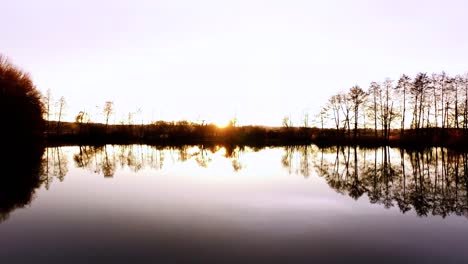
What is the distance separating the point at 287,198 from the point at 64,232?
7803 millimetres

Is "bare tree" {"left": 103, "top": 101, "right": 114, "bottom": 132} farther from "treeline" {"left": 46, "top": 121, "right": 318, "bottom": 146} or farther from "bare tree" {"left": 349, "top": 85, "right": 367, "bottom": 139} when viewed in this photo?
"bare tree" {"left": 349, "top": 85, "right": 367, "bottom": 139}

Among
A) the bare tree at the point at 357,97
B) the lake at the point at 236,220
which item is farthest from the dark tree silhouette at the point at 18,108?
the bare tree at the point at 357,97

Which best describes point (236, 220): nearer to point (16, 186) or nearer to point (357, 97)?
point (16, 186)

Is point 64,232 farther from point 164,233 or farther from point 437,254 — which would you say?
point 437,254

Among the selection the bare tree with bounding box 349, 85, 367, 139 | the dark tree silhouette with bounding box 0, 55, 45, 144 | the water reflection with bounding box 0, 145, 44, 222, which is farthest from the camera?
the bare tree with bounding box 349, 85, 367, 139

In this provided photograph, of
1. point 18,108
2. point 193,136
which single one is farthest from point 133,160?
point 193,136

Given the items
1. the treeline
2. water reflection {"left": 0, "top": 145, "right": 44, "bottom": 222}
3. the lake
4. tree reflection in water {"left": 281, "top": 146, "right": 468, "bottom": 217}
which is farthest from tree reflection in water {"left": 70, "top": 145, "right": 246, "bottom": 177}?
the treeline

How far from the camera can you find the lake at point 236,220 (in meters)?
7.39

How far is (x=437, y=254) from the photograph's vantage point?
738 cm

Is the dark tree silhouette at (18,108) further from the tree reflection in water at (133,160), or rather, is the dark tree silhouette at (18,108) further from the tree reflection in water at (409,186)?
the tree reflection in water at (409,186)

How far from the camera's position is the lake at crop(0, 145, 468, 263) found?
7.39m

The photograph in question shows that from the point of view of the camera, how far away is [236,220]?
33.6 ft

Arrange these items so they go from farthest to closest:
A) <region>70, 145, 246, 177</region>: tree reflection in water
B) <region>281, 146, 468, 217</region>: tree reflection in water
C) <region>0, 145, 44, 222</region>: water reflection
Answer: <region>70, 145, 246, 177</region>: tree reflection in water, <region>281, 146, 468, 217</region>: tree reflection in water, <region>0, 145, 44, 222</region>: water reflection

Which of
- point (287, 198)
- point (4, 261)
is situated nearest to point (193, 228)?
point (4, 261)
